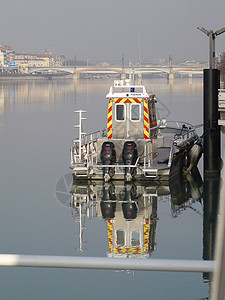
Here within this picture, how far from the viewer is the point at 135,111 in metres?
19.8

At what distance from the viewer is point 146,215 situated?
15836mm

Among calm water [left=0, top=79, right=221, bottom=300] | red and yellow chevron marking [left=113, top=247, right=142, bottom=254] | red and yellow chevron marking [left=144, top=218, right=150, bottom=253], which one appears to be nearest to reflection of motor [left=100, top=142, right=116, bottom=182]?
calm water [left=0, top=79, right=221, bottom=300]

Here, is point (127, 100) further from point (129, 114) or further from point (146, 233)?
point (146, 233)

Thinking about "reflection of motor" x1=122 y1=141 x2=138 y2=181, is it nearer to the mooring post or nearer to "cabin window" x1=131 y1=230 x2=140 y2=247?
the mooring post

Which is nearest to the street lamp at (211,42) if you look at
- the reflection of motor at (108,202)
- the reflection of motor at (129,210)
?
the reflection of motor at (108,202)

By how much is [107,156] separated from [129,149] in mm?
693

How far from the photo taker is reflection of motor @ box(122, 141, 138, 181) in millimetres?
17922

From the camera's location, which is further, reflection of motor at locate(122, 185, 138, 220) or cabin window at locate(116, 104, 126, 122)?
cabin window at locate(116, 104, 126, 122)

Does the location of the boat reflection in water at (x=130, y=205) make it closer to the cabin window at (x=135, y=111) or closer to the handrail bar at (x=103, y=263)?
the cabin window at (x=135, y=111)

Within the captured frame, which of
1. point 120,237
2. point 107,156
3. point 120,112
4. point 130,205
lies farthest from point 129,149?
point 120,237

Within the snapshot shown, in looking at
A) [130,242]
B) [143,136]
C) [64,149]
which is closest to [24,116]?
[64,149]

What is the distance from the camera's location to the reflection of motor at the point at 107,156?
18203 millimetres

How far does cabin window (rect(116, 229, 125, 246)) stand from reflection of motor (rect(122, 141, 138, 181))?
3.98 metres

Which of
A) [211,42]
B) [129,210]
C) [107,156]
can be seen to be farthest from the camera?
[211,42]
